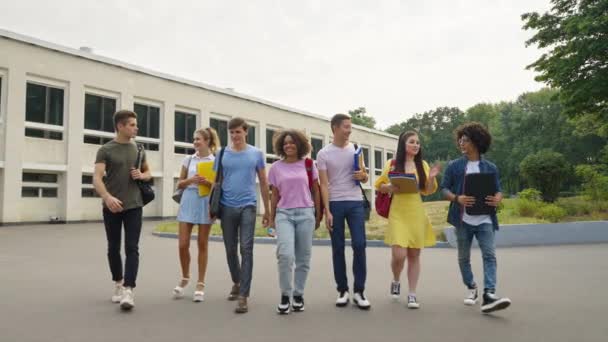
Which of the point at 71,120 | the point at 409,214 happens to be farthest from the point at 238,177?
the point at 71,120

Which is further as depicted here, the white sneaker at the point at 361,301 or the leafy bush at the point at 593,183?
the leafy bush at the point at 593,183

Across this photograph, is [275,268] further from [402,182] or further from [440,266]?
[402,182]

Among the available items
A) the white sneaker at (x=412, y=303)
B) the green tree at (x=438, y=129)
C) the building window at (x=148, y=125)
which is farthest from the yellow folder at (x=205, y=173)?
the green tree at (x=438, y=129)

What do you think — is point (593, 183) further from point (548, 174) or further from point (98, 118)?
point (98, 118)

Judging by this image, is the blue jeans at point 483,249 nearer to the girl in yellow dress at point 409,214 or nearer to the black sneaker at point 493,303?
the black sneaker at point 493,303

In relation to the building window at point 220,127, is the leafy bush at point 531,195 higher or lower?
lower

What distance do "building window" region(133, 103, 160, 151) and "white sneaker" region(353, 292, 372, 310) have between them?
25.0 m

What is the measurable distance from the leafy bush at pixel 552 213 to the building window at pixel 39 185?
21324mm

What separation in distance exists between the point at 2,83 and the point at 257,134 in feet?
58.1

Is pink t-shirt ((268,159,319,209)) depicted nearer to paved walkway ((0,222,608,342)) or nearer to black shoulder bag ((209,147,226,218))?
black shoulder bag ((209,147,226,218))

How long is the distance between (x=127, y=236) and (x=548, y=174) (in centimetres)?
1586

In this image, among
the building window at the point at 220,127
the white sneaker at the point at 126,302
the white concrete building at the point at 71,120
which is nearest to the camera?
the white sneaker at the point at 126,302

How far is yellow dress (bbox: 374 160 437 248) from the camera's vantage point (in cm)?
570

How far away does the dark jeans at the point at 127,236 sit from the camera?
552cm
